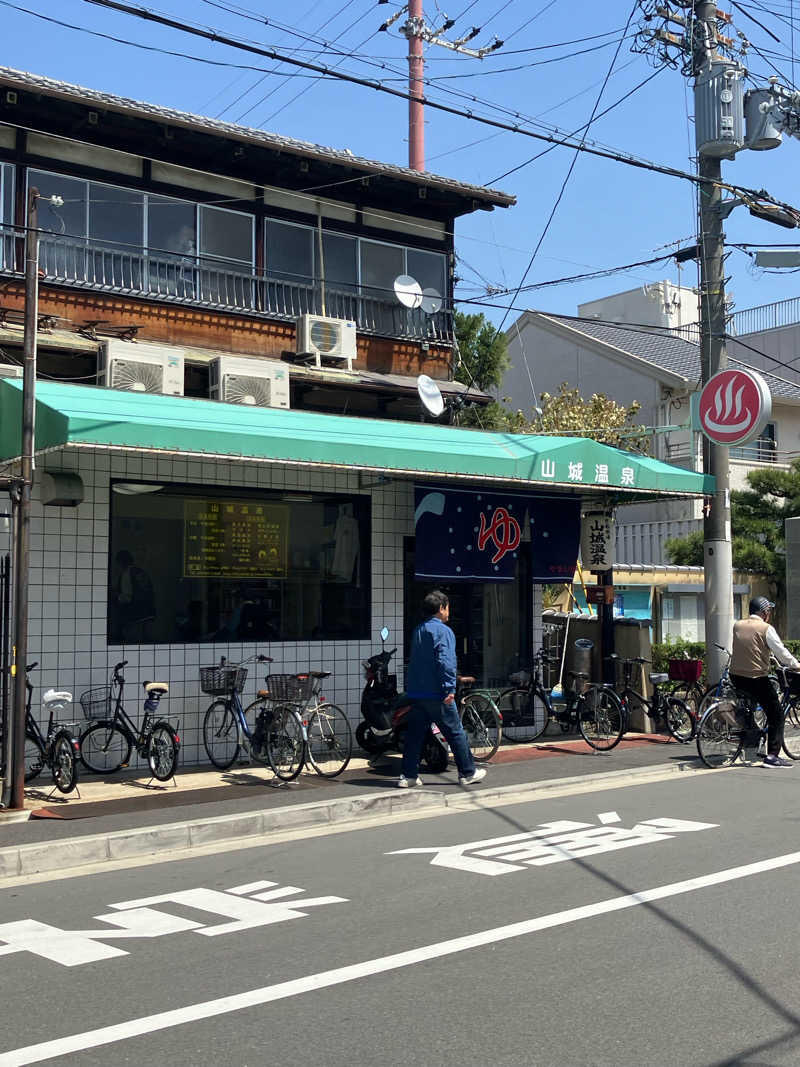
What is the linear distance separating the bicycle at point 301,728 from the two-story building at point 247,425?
119 cm

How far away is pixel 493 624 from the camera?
1609 cm

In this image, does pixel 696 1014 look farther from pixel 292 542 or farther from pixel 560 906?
pixel 292 542

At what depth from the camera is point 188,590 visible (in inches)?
519

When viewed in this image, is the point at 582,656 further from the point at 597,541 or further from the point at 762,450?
the point at 762,450

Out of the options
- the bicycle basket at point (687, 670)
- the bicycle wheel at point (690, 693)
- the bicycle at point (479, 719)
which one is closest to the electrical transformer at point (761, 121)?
the bicycle basket at point (687, 670)

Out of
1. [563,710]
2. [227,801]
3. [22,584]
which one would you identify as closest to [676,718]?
[563,710]

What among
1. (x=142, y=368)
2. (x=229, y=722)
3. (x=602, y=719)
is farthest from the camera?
(x=142, y=368)

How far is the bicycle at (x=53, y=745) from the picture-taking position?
425 inches

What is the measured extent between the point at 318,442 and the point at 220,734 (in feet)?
11.7

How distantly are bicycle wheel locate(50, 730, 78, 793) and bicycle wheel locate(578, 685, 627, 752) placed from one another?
6.61 m

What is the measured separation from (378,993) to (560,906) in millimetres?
1988

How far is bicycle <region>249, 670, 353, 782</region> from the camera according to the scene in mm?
11750

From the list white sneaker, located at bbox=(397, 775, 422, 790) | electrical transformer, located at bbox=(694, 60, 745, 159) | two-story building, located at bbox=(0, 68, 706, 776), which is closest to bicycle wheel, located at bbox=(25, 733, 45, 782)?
two-story building, located at bbox=(0, 68, 706, 776)

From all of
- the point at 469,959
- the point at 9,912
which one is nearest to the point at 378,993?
the point at 469,959
